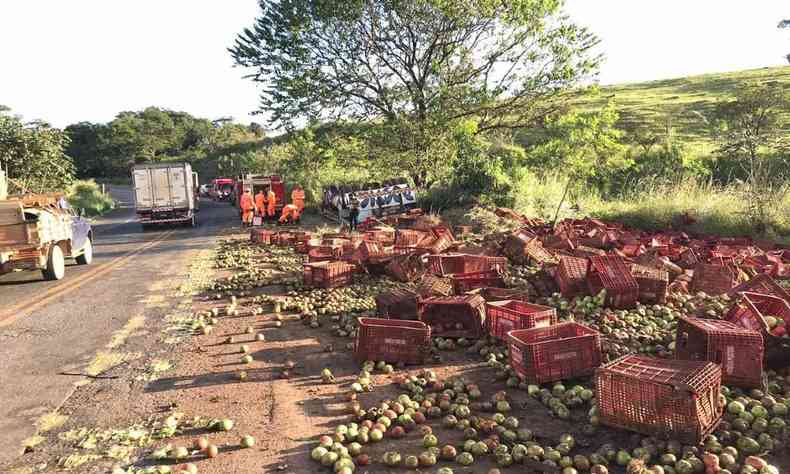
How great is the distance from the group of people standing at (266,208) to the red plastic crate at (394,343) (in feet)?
55.6

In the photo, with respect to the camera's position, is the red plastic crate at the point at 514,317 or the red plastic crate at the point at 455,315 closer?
the red plastic crate at the point at 514,317

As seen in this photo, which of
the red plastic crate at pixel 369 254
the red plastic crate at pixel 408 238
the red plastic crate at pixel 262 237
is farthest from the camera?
the red plastic crate at pixel 262 237

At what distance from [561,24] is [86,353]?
19.2m

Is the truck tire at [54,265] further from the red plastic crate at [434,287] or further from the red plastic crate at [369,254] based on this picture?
the red plastic crate at [434,287]

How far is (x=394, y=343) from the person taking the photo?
6.17m

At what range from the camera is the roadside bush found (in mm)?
33994

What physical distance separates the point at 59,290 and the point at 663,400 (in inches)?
435

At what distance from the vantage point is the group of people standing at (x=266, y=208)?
874 inches

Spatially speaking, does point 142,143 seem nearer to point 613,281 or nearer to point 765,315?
point 613,281

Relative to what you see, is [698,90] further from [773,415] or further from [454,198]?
[773,415]

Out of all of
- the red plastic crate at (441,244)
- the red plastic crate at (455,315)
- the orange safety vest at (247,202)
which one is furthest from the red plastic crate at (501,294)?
the orange safety vest at (247,202)

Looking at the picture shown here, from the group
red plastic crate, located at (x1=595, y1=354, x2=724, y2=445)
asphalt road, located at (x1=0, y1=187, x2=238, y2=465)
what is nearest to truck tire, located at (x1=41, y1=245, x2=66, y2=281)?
asphalt road, located at (x1=0, y1=187, x2=238, y2=465)

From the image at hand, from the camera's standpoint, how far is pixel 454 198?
63.4ft

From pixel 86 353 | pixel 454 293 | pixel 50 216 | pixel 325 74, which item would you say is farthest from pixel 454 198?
pixel 86 353
